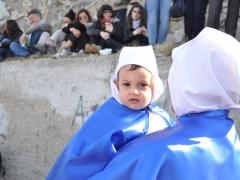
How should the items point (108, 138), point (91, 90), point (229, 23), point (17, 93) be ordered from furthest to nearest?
point (17, 93)
point (91, 90)
point (229, 23)
point (108, 138)

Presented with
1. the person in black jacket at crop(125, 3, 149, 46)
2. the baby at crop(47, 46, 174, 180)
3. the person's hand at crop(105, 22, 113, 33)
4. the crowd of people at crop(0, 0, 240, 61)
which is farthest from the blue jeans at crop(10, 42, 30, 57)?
the baby at crop(47, 46, 174, 180)

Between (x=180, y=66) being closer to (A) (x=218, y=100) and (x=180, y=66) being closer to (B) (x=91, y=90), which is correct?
(A) (x=218, y=100)

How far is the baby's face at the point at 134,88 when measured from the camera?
3.01m

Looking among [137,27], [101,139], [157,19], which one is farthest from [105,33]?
[101,139]

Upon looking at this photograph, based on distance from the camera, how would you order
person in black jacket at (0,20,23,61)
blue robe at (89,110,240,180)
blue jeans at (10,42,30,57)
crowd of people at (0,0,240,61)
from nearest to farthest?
blue robe at (89,110,240,180), crowd of people at (0,0,240,61), blue jeans at (10,42,30,57), person in black jacket at (0,20,23,61)

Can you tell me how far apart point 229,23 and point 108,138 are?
3377 mm

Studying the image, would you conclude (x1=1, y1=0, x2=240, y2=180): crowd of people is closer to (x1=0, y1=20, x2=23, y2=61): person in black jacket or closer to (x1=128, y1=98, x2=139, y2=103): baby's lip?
(x1=128, y1=98, x2=139, y2=103): baby's lip

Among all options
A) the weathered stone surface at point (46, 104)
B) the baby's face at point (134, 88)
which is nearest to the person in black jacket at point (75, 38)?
the weathered stone surface at point (46, 104)

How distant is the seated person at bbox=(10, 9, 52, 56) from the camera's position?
7496 millimetres

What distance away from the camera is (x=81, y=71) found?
632 cm

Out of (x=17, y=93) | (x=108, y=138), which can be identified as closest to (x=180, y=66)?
(x=108, y=138)

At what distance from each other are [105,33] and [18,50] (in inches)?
58.6

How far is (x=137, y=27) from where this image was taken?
6.36 m

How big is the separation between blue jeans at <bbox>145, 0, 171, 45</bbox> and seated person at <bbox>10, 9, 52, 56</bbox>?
185 centimetres
